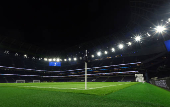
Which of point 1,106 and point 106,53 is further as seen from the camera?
point 106,53

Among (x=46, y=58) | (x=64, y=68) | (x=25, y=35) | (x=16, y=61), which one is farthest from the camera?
(x=64, y=68)

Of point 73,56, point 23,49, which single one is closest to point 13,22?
point 23,49

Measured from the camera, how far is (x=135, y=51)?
49906mm

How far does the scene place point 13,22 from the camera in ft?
95.6

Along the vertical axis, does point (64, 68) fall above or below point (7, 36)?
below

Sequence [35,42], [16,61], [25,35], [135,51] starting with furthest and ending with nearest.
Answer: [16,61]
[135,51]
[35,42]
[25,35]

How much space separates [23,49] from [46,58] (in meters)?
16.8

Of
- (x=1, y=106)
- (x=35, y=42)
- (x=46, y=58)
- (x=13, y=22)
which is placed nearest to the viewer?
(x=1, y=106)

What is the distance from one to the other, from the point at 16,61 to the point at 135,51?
71.2m

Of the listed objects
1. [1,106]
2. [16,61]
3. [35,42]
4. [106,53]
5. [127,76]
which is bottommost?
[127,76]

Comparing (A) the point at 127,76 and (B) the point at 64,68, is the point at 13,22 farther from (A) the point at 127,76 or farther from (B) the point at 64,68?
(A) the point at 127,76

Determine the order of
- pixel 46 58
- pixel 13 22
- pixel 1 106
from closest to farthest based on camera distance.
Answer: pixel 1 106
pixel 13 22
pixel 46 58

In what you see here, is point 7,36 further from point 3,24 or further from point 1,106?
point 1,106

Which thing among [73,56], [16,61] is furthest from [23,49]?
[73,56]
